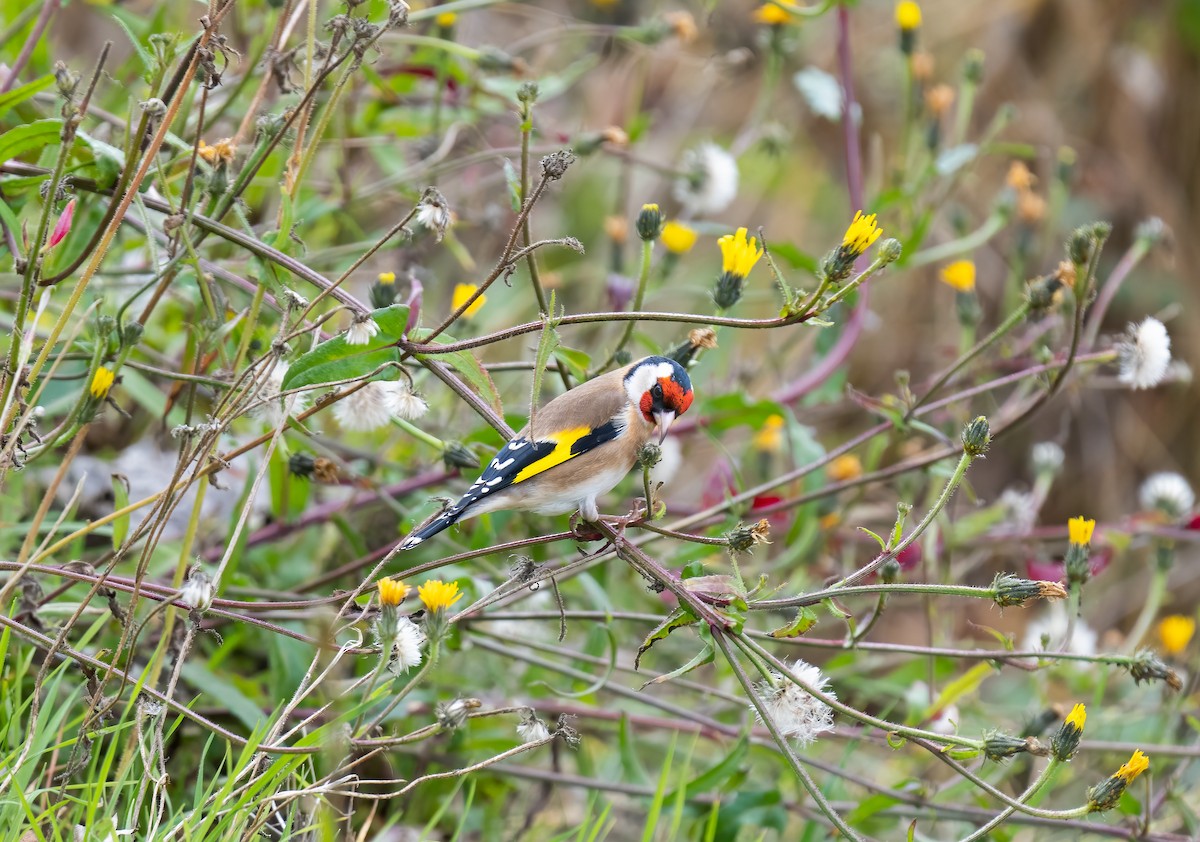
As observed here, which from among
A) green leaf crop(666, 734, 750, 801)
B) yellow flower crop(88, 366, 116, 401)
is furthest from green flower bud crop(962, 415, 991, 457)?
yellow flower crop(88, 366, 116, 401)

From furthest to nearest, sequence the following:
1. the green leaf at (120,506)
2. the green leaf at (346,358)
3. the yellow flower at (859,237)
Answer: the green leaf at (120,506) → the green leaf at (346,358) → the yellow flower at (859,237)

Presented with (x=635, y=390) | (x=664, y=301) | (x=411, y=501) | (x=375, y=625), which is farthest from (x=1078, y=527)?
(x=664, y=301)

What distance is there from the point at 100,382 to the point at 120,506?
29 cm

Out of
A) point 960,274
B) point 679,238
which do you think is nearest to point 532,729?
point 679,238

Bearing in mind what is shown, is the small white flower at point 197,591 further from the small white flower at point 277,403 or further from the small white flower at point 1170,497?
the small white flower at point 1170,497

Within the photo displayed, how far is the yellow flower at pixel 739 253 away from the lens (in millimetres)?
2199

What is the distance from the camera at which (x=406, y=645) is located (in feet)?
6.19

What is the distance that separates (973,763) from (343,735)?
1785 mm

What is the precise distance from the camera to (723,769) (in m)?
2.54

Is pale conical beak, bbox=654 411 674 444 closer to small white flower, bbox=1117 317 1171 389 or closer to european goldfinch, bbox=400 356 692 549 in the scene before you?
european goldfinch, bbox=400 356 692 549

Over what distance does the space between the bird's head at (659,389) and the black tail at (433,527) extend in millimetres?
423

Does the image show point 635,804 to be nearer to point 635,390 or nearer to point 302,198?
point 635,390

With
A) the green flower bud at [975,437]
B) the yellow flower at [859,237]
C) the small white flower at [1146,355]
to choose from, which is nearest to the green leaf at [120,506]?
the yellow flower at [859,237]

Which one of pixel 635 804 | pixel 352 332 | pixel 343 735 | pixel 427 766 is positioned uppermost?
pixel 352 332
